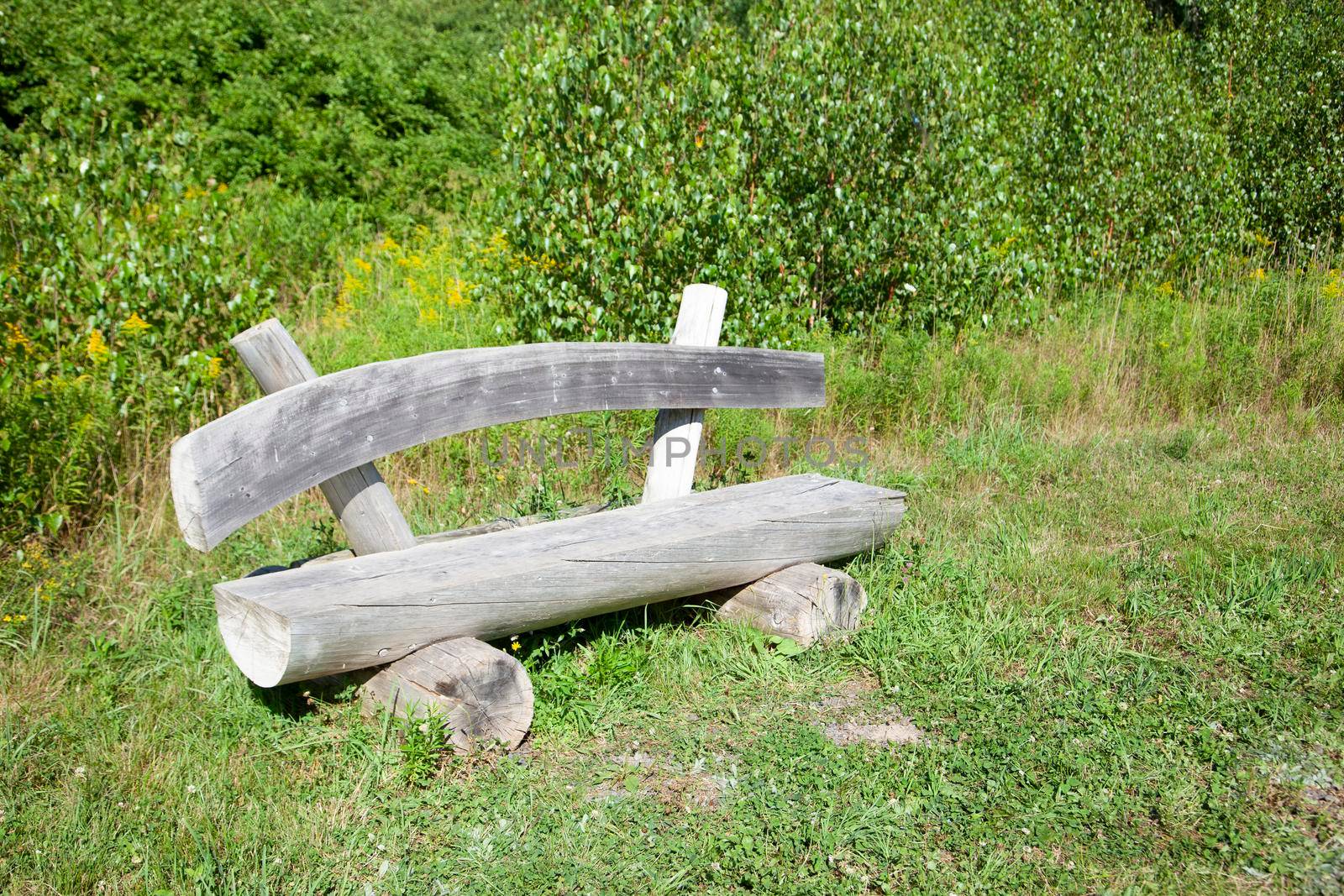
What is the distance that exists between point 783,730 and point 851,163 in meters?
4.37

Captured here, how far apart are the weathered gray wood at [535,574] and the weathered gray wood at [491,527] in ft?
0.99

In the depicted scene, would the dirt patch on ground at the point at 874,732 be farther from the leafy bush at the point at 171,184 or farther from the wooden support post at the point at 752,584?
the leafy bush at the point at 171,184

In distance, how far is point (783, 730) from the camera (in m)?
3.25

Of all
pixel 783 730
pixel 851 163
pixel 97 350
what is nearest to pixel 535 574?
pixel 783 730

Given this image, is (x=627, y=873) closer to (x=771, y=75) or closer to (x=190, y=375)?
(x=190, y=375)

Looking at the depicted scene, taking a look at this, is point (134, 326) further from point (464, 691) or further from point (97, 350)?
point (464, 691)

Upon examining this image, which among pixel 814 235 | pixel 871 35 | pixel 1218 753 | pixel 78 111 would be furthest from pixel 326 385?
pixel 78 111

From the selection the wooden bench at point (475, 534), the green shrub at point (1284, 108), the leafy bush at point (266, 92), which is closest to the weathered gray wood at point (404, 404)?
the wooden bench at point (475, 534)

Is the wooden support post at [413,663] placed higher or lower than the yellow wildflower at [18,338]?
lower

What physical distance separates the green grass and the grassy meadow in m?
0.02

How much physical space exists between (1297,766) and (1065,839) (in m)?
0.83

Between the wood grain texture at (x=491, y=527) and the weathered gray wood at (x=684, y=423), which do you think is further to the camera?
the weathered gray wood at (x=684, y=423)

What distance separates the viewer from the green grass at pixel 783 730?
2.60m

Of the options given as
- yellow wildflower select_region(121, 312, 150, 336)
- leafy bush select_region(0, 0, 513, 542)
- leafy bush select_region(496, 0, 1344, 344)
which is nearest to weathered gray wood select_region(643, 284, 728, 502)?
leafy bush select_region(496, 0, 1344, 344)
